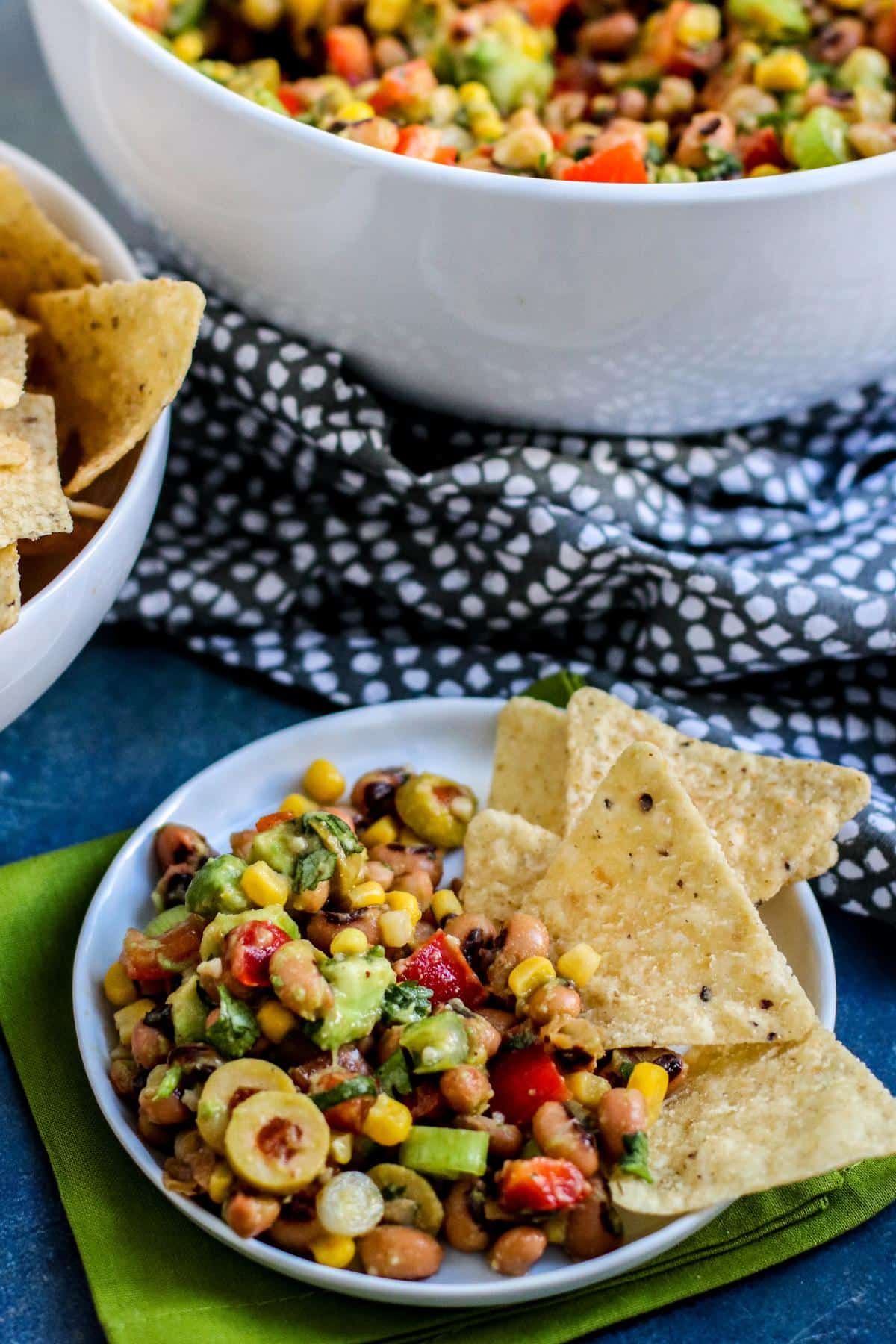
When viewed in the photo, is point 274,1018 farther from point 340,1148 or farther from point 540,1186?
point 540,1186

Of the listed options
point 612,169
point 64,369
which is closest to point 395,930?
point 64,369

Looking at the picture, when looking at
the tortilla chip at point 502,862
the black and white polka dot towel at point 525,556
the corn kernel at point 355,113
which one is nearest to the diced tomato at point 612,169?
the corn kernel at point 355,113

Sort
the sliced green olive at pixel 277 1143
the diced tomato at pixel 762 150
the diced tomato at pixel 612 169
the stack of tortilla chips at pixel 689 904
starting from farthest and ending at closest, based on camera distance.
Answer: the diced tomato at pixel 762 150
the diced tomato at pixel 612 169
the stack of tortilla chips at pixel 689 904
the sliced green olive at pixel 277 1143

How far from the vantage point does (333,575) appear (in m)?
2.63

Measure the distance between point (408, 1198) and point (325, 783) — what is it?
71 centimetres

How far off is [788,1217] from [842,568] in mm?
1060

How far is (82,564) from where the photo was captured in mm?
2055

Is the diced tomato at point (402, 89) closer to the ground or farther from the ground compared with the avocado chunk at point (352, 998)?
farther from the ground

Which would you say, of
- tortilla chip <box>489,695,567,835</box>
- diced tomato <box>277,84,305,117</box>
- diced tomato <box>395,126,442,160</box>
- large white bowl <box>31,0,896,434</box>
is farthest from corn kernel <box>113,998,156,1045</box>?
diced tomato <box>277,84,305,117</box>

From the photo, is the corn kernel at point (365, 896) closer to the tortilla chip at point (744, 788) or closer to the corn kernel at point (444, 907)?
the corn kernel at point (444, 907)

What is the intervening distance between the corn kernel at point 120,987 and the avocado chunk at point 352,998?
0.31 m

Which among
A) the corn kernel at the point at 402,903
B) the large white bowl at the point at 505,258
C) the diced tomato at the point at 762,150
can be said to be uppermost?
the diced tomato at the point at 762,150

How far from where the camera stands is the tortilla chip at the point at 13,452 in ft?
6.45

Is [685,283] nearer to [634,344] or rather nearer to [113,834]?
[634,344]
